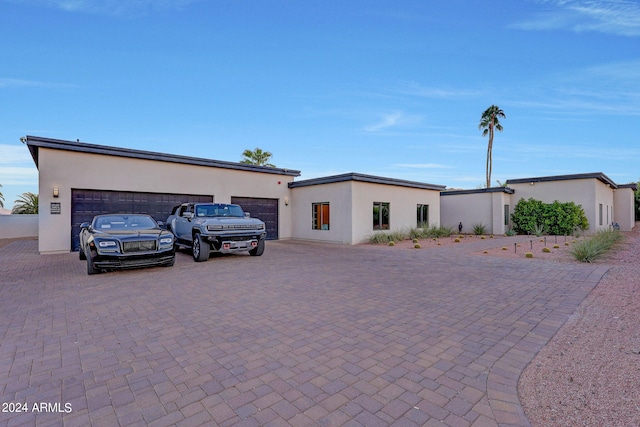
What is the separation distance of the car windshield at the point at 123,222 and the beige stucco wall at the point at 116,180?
16.5 ft

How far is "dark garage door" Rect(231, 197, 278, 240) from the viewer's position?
1711 centimetres

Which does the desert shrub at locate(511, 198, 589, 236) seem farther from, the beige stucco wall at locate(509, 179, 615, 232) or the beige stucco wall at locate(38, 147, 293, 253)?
the beige stucco wall at locate(38, 147, 293, 253)

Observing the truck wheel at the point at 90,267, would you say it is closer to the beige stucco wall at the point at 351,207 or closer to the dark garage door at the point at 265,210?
the dark garage door at the point at 265,210

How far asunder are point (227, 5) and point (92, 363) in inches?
483

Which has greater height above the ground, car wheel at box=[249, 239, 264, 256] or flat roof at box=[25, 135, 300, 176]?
flat roof at box=[25, 135, 300, 176]

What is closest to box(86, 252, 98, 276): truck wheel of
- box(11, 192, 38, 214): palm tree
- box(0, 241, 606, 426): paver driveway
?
box(0, 241, 606, 426): paver driveway

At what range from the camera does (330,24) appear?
1259 centimetres

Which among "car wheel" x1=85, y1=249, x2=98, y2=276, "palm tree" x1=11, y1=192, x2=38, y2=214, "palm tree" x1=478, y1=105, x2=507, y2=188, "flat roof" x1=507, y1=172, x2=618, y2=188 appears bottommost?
"car wheel" x1=85, y1=249, x2=98, y2=276

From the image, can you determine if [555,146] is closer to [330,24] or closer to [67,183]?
[330,24]

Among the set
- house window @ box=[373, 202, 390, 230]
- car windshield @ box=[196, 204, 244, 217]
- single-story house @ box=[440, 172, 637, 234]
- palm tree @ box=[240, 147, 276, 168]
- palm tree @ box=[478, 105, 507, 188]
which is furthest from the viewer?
palm tree @ box=[478, 105, 507, 188]

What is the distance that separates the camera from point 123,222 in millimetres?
8875

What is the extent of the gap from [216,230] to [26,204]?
26.6 meters

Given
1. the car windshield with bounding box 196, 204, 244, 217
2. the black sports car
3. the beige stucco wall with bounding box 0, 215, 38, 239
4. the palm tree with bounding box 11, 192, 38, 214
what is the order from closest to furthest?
1. the black sports car
2. the car windshield with bounding box 196, 204, 244, 217
3. the beige stucco wall with bounding box 0, 215, 38, 239
4. the palm tree with bounding box 11, 192, 38, 214

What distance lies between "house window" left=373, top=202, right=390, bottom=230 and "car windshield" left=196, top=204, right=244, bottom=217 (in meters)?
8.13
